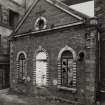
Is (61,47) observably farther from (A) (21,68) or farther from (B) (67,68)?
(A) (21,68)

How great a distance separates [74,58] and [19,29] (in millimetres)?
7126

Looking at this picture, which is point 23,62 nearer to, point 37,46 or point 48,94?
point 37,46

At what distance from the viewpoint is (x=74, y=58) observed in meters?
11.0

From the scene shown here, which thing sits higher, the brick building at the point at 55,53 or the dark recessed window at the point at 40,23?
the dark recessed window at the point at 40,23

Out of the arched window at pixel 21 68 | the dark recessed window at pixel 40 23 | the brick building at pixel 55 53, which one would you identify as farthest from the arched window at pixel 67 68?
the arched window at pixel 21 68

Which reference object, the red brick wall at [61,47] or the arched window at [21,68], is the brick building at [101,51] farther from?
the arched window at [21,68]

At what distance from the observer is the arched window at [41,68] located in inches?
508

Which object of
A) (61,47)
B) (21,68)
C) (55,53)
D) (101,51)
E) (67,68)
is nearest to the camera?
(101,51)

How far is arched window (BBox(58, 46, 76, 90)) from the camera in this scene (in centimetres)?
1108

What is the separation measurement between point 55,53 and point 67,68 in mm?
1588

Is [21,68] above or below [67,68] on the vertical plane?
below

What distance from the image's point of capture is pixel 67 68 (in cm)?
1156

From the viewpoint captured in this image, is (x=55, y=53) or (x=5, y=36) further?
(x=5, y=36)

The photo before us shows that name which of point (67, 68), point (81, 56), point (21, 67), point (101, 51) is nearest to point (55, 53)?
point (67, 68)
